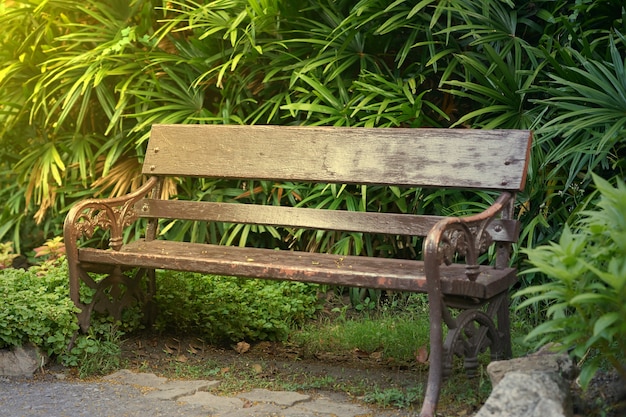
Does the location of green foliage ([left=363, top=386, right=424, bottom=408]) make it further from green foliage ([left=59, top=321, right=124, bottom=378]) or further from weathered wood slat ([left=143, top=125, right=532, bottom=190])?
green foliage ([left=59, top=321, right=124, bottom=378])

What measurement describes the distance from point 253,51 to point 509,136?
2.13 m

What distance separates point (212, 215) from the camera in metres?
4.71

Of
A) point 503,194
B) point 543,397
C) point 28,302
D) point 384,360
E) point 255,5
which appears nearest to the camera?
point 543,397

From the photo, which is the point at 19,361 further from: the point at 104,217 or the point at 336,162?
the point at 336,162

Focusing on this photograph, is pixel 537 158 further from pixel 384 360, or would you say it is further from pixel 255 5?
pixel 255 5

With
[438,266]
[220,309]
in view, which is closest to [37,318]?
[220,309]

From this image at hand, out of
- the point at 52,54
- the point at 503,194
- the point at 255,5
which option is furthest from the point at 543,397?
the point at 52,54

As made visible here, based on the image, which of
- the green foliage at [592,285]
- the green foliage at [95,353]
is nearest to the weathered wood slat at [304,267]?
the green foliage at [95,353]

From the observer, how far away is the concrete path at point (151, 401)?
368cm

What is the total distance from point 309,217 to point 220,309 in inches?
34.5

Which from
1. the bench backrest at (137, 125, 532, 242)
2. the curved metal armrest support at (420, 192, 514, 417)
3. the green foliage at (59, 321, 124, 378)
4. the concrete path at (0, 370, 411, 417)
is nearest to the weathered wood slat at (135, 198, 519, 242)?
the bench backrest at (137, 125, 532, 242)

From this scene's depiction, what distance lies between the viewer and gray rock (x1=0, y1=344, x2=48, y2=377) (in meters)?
4.16

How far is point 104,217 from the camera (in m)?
4.56

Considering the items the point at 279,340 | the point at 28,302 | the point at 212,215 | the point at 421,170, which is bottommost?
the point at 279,340
